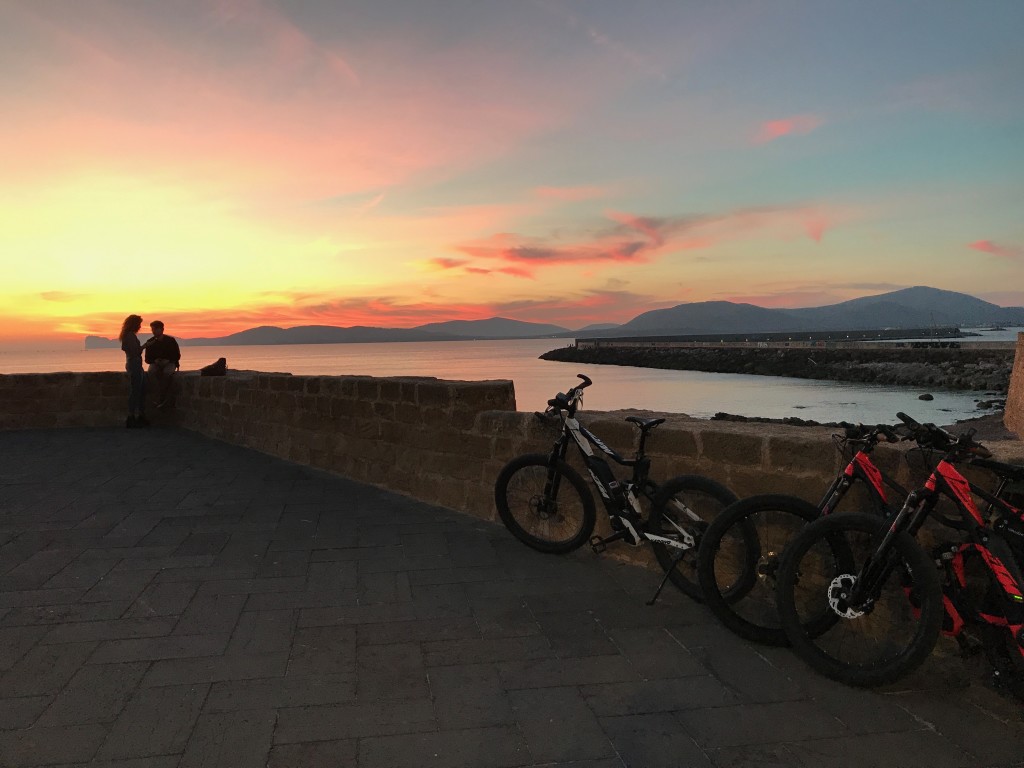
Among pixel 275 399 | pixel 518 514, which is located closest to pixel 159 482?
pixel 275 399

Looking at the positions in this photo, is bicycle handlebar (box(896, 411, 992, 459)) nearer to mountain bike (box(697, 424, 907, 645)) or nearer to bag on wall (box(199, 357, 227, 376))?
mountain bike (box(697, 424, 907, 645))

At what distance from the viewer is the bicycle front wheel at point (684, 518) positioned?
10.8ft

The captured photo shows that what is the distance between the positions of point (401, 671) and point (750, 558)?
160 centimetres

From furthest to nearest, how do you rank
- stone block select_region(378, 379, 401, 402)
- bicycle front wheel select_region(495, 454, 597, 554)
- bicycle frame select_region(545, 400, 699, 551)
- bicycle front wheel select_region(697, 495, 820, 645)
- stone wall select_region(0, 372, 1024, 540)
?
stone block select_region(378, 379, 401, 402) < bicycle front wheel select_region(495, 454, 597, 554) < bicycle frame select_region(545, 400, 699, 551) < stone wall select_region(0, 372, 1024, 540) < bicycle front wheel select_region(697, 495, 820, 645)

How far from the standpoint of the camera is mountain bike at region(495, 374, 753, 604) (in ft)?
11.0

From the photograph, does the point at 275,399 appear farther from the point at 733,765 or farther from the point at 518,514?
the point at 733,765

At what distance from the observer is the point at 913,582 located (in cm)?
238

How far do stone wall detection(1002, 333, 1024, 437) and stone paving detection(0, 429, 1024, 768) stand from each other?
16.7 m

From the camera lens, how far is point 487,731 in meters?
2.21

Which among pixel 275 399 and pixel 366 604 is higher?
pixel 275 399

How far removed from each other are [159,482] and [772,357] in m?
64.3

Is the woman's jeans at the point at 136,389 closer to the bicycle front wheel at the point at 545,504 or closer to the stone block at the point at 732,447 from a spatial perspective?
the bicycle front wheel at the point at 545,504

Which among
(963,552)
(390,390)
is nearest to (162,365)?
(390,390)

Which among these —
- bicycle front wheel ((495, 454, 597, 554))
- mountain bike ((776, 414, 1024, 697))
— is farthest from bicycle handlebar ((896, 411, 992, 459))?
bicycle front wheel ((495, 454, 597, 554))
